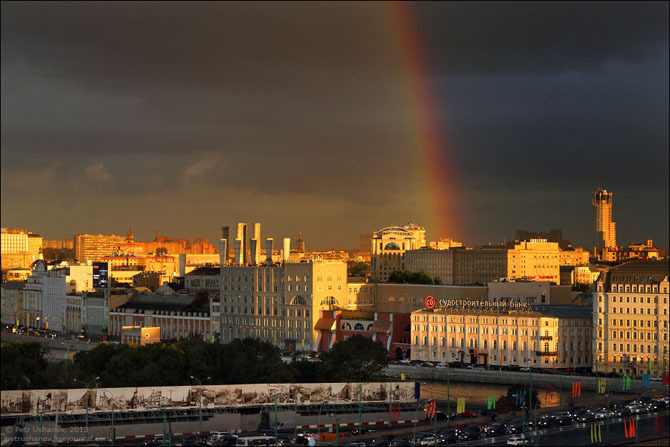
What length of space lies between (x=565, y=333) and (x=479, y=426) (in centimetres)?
3776

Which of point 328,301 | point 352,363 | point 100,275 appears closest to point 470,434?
point 352,363

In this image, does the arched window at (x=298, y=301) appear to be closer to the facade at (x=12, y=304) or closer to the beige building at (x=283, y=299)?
the beige building at (x=283, y=299)

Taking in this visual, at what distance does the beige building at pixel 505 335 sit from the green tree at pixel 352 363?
22.0 m

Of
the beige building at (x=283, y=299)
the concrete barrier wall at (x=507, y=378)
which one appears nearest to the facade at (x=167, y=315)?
the beige building at (x=283, y=299)

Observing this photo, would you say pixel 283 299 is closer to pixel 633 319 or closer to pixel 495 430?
pixel 633 319

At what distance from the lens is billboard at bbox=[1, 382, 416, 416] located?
69.7 metres

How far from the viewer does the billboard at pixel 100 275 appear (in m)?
170

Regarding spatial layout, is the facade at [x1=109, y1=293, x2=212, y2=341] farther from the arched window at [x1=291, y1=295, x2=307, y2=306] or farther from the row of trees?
the row of trees

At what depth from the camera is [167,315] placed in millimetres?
141250

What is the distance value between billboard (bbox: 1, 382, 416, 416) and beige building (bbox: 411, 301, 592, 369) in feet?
85.2

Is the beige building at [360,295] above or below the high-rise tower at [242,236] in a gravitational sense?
below

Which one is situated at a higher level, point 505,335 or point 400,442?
point 505,335

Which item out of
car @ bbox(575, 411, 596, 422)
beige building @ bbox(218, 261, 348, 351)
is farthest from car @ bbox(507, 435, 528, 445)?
beige building @ bbox(218, 261, 348, 351)

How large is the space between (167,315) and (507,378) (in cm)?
5314
